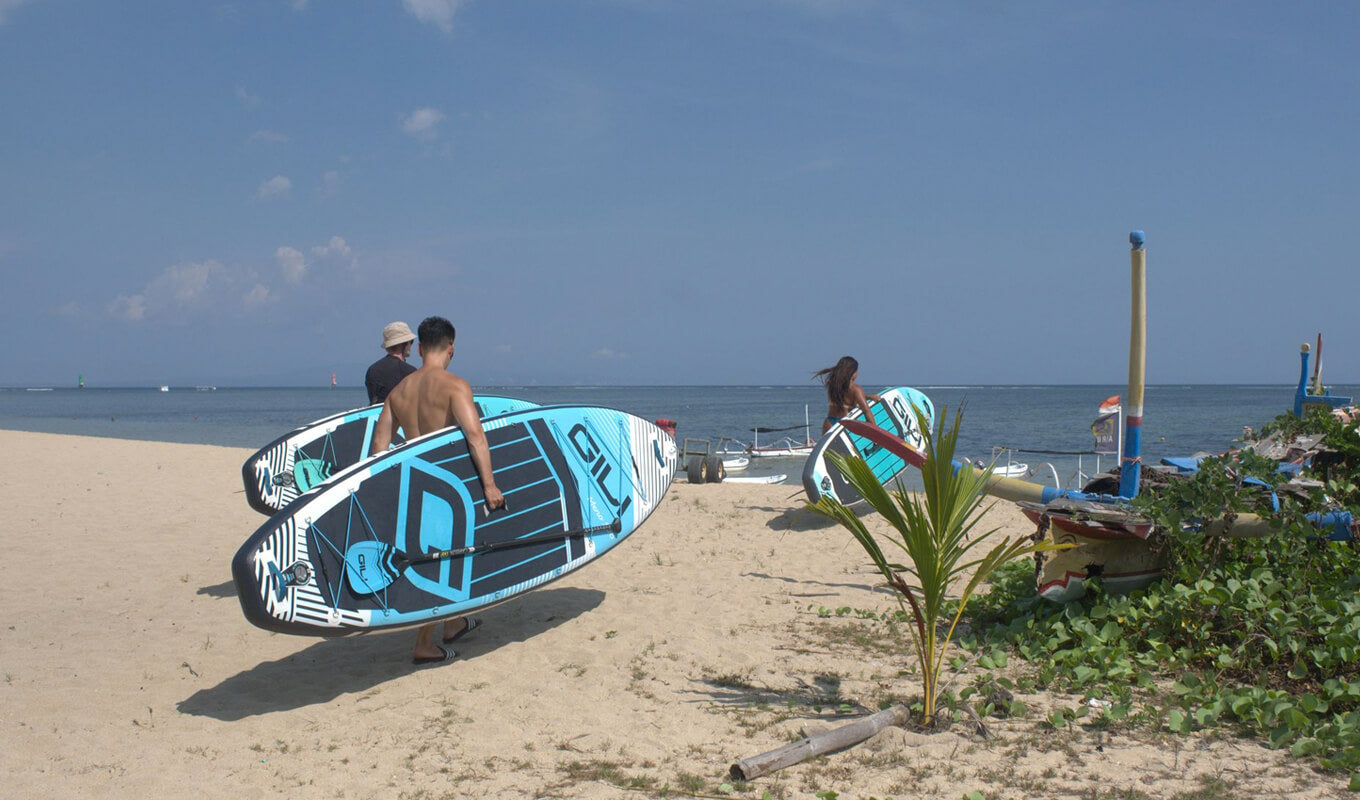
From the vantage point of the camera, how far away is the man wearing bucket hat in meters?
6.53

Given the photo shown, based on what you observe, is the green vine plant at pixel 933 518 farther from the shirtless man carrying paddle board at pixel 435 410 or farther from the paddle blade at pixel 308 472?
the paddle blade at pixel 308 472

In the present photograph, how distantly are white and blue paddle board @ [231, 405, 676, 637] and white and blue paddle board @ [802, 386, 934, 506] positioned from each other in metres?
3.07

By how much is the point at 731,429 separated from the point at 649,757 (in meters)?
39.1

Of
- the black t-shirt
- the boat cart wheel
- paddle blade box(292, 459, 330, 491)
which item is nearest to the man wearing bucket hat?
the black t-shirt

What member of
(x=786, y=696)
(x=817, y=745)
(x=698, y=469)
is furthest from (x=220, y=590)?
(x=698, y=469)

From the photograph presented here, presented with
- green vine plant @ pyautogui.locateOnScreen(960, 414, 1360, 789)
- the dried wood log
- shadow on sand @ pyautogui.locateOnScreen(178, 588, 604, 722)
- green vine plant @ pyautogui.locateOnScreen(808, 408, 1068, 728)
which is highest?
green vine plant @ pyautogui.locateOnScreen(808, 408, 1068, 728)

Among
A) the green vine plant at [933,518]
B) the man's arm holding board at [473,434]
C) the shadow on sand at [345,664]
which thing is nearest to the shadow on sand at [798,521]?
the shadow on sand at [345,664]

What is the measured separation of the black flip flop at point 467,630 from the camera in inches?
198

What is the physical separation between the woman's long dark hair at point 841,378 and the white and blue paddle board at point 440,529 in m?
3.40

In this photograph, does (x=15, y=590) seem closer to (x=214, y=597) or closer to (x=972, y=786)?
(x=214, y=597)

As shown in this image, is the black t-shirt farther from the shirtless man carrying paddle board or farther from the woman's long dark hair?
→ the woman's long dark hair

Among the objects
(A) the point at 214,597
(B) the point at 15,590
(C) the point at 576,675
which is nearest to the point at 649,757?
(C) the point at 576,675

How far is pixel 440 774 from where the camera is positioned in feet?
10.9

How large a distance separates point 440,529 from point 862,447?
549cm
